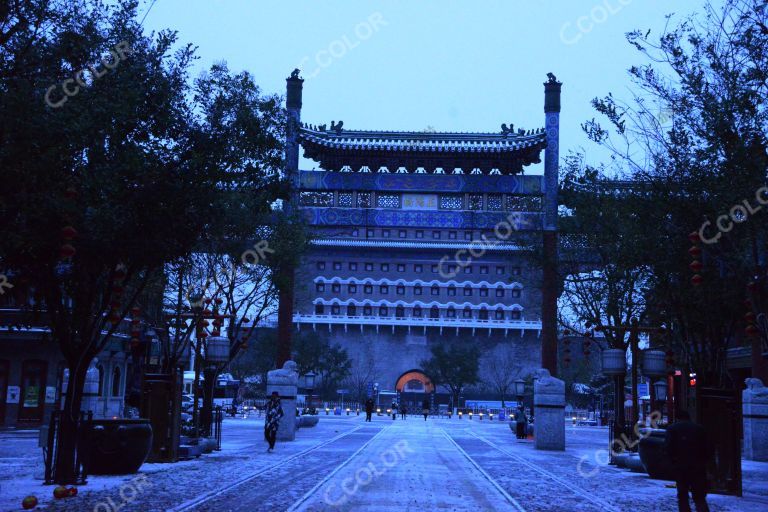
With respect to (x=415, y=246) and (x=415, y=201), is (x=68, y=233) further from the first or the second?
(x=415, y=246)

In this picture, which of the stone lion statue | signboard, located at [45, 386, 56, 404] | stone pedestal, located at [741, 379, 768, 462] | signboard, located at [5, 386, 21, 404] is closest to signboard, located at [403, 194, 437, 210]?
signboard, located at [45, 386, 56, 404]

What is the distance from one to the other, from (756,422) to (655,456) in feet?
40.9

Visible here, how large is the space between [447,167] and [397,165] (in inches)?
172

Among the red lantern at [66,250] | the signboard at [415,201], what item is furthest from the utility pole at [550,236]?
the red lantern at [66,250]

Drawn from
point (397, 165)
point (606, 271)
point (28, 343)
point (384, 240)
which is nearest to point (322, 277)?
point (384, 240)

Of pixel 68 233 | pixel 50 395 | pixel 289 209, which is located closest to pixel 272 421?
pixel 68 233

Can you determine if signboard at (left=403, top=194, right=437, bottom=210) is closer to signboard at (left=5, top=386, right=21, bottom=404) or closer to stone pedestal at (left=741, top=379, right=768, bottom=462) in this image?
signboard at (left=5, top=386, right=21, bottom=404)

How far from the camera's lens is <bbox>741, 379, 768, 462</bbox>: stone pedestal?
99.6 feet

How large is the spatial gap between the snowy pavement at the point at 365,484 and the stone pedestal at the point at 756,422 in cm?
323

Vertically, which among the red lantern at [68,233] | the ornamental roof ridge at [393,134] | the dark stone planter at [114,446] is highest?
the ornamental roof ridge at [393,134]

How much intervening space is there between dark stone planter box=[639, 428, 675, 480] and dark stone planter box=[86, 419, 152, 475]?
11.0m

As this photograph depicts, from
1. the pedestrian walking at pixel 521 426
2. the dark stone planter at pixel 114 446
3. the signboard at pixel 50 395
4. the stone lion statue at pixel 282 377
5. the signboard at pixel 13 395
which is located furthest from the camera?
the signboard at pixel 50 395

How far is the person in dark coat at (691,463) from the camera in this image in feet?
41.9

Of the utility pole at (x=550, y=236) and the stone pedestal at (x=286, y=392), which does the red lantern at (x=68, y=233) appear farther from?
the utility pole at (x=550, y=236)
